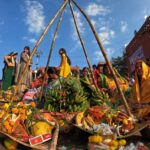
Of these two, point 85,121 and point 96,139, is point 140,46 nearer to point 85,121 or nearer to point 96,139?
point 85,121

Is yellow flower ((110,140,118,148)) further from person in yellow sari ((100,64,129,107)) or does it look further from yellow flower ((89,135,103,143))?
person in yellow sari ((100,64,129,107))

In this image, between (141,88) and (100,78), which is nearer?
(141,88)

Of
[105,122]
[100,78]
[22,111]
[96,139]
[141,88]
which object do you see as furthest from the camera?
[100,78]

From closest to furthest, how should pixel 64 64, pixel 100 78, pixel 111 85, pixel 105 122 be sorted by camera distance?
pixel 105 122 < pixel 111 85 < pixel 100 78 < pixel 64 64

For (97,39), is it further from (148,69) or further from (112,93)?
(112,93)

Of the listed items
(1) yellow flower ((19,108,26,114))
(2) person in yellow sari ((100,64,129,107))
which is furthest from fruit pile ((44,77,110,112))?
(1) yellow flower ((19,108,26,114))

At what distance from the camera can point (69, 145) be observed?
357 centimetres

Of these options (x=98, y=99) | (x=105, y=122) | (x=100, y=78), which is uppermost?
(x=100, y=78)

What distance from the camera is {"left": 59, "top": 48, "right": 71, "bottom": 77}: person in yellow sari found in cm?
754

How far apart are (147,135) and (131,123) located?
317 mm

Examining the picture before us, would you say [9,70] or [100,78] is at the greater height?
[9,70]

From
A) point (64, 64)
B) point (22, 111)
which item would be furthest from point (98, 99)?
point (64, 64)

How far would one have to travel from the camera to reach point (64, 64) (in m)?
7.63

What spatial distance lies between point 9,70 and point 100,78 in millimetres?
4158
